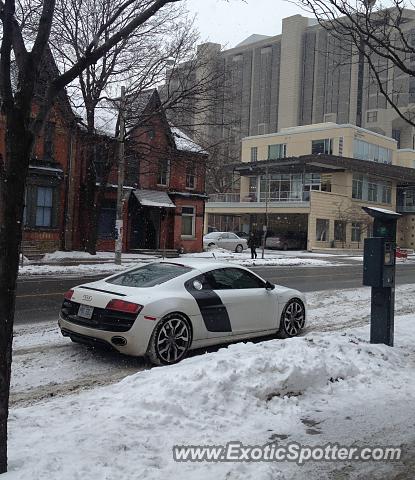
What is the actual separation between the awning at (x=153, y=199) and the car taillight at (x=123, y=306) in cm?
2375

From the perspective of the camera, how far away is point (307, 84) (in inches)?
3767

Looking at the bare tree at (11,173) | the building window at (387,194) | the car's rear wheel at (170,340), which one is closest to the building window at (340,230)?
the building window at (387,194)

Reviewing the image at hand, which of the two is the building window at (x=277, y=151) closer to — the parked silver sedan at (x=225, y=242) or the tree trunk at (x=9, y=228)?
the parked silver sedan at (x=225, y=242)

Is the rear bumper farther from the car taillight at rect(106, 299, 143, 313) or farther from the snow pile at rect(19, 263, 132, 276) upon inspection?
the snow pile at rect(19, 263, 132, 276)

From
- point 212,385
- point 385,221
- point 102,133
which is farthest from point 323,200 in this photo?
point 212,385

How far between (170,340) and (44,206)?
70.4ft

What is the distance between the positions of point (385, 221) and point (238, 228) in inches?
2055

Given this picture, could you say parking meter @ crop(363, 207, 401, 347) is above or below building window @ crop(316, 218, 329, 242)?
below

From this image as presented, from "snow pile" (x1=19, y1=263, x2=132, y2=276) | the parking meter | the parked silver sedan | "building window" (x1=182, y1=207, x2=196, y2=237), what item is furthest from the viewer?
the parked silver sedan

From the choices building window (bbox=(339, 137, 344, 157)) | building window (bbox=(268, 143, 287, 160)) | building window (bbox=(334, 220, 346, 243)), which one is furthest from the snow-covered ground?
building window (bbox=(268, 143, 287, 160))

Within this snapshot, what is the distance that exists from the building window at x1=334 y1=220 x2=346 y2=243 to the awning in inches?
914

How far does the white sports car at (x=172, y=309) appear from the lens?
677 cm

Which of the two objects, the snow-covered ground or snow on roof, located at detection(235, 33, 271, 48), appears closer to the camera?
the snow-covered ground

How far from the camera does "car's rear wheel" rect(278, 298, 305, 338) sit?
8.88 m
